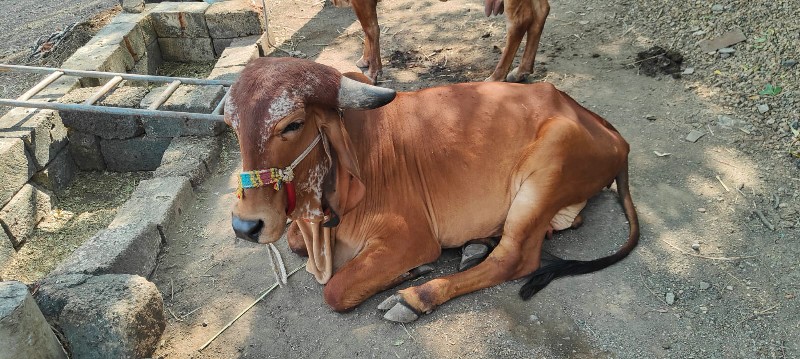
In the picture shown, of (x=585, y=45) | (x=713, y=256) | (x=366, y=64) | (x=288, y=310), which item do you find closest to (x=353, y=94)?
(x=288, y=310)

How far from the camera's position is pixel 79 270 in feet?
10.9

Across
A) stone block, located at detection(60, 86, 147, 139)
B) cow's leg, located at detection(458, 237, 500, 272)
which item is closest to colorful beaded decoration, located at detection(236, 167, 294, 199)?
cow's leg, located at detection(458, 237, 500, 272)

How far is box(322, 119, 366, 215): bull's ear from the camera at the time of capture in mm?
2824

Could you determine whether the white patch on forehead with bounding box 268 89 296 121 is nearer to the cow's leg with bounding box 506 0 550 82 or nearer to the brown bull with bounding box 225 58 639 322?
the brown bull with bounding box 225 58 639 322

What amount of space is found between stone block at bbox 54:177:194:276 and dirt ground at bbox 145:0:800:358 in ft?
0.43

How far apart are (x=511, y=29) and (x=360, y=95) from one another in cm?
269

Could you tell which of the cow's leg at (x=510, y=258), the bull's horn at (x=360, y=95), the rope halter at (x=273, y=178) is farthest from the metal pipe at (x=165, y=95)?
the cow's leg at (x=510, y=258)

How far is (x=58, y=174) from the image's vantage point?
531cm

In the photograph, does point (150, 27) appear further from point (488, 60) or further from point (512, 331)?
point (512, 331)

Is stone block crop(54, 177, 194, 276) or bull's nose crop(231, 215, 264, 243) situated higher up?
bull's nose crop(231, 215, 264, 243)

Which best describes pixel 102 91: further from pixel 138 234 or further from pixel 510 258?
pixel 510 258

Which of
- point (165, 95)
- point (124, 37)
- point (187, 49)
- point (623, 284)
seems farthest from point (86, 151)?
point (623, 284)

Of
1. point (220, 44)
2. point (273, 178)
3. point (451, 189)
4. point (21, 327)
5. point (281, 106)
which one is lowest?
point (220, 44)

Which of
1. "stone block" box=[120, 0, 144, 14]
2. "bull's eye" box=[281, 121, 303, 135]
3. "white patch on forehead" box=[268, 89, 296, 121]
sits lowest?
"stone block" box=[120, 0, 144, 14]
